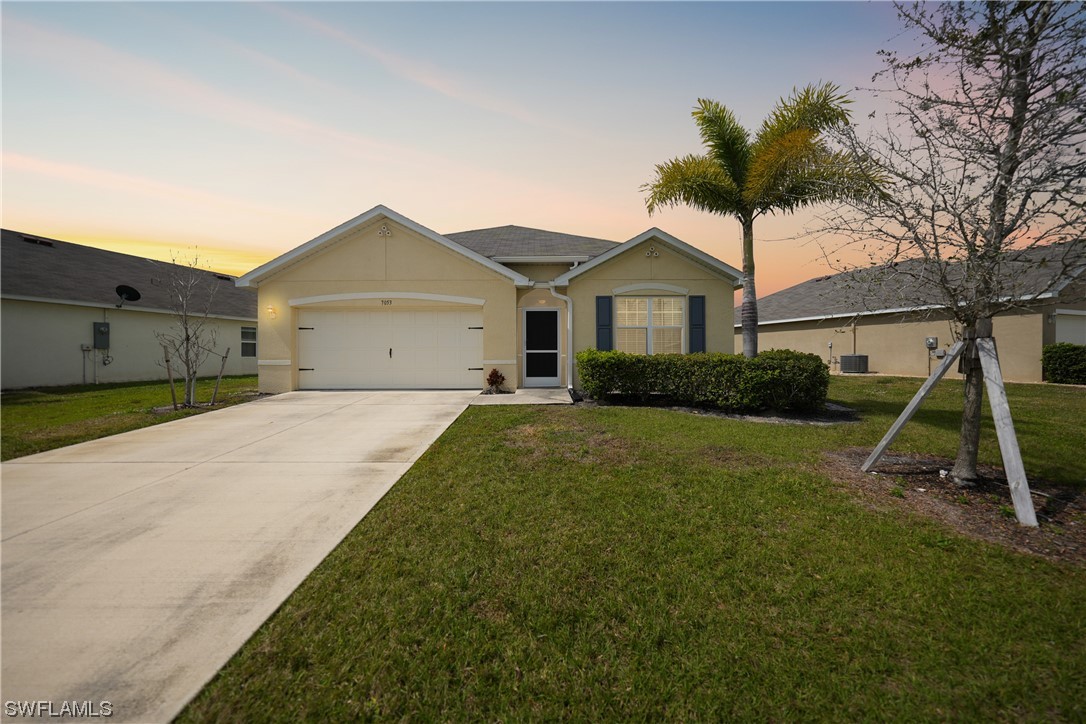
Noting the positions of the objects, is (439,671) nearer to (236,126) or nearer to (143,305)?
(236,126)

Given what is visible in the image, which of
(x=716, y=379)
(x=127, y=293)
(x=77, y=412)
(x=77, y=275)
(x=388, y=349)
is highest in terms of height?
(x=77, y=275)

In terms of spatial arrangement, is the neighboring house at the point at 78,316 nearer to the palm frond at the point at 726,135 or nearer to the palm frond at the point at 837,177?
the palm frond at the point at 726,135

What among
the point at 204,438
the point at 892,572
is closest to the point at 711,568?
the point at 892,572

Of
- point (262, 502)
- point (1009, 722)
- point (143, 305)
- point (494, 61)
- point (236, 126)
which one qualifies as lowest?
point (1009, 722)

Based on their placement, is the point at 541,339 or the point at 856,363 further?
the point at 856,363

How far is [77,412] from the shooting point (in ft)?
31.6

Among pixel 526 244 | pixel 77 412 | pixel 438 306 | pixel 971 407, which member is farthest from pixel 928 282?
pixel 77 412

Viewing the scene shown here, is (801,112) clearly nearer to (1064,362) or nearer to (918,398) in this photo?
(918,398)

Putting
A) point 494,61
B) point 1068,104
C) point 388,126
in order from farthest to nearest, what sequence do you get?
point 388,126, point 494,61, point 1068,104

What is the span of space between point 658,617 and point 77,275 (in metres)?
23.2

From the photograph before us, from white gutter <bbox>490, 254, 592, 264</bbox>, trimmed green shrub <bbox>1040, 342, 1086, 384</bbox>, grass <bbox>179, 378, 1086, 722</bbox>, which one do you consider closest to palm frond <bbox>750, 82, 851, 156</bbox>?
white gutter <bbox>490, 254, 592, 264</bbox>

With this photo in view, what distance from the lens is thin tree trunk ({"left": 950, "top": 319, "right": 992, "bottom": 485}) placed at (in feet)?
16.1

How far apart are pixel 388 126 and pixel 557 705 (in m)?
12.1

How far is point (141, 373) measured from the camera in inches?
658
